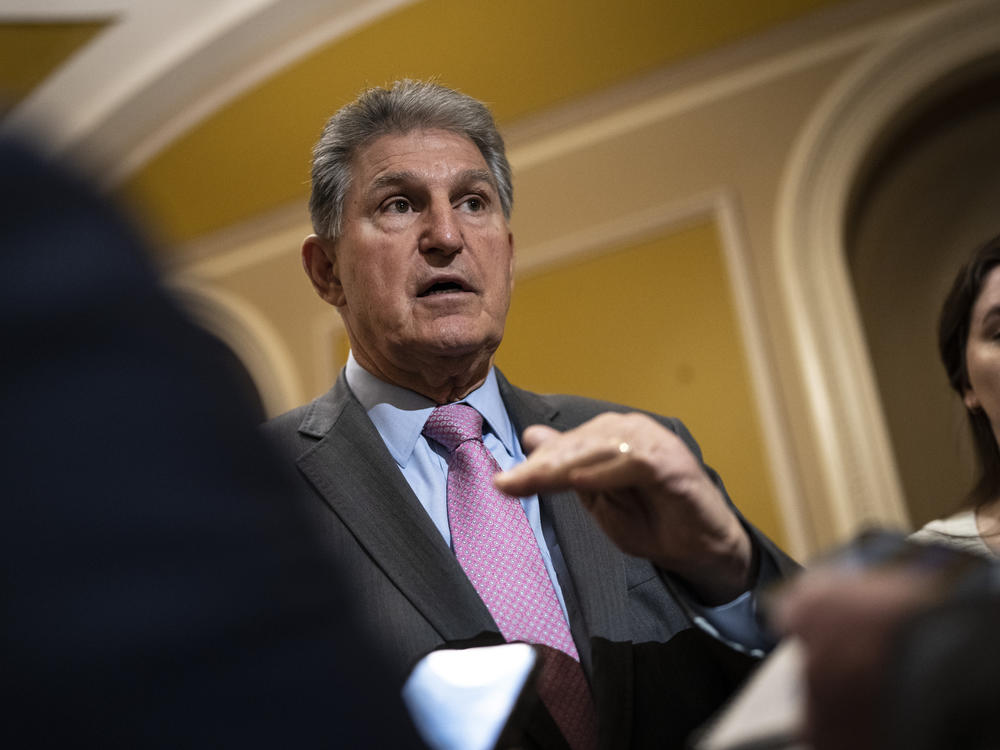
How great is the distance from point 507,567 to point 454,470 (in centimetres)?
21

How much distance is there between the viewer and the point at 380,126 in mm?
1776

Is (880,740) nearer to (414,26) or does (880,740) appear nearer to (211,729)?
(211,729)

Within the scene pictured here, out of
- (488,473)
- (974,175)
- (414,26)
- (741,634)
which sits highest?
(414,26)

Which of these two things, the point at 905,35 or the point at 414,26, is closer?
the point at 905,35

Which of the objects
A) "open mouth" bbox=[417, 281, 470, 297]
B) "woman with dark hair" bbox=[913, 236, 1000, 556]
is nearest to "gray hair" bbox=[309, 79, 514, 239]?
"open mouth" bbox=[417, 281, 470, 297]

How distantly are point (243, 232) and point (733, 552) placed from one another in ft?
16.6

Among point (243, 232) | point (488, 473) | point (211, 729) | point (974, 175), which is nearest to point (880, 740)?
point (211, 729)

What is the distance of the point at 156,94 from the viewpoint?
17.8 feet

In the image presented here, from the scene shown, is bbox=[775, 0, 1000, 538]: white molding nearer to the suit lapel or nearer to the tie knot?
the tie knot

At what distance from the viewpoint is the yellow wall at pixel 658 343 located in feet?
14.1

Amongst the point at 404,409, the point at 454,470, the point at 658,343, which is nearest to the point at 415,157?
the point at 404,409

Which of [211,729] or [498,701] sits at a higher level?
[211,729]

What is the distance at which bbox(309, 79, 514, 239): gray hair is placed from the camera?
5.83 ft

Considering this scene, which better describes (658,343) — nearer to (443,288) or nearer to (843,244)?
(843,244)
